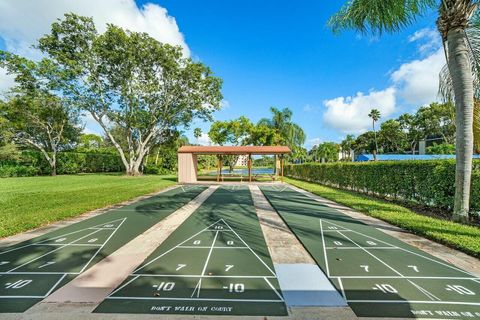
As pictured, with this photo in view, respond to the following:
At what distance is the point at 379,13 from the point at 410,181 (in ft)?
18.0

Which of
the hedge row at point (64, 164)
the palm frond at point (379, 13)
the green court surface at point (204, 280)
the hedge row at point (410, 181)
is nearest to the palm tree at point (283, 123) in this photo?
the hedge row at point (410, 181)

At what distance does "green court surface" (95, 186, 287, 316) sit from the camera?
236 centimetres

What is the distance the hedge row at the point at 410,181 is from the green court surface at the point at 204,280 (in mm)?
5644

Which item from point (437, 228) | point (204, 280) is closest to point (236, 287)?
point (204, 280)

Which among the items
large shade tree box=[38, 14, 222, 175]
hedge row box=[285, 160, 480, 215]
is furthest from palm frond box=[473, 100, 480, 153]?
large shade tree box=[38, 14, 222, 175]

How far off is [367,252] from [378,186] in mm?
7189

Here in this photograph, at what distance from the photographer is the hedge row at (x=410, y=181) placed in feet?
20.3

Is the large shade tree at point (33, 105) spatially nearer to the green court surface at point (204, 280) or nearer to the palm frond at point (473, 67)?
the green court surface at point (204, 280)

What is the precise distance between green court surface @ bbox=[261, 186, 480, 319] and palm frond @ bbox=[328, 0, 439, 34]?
18.5 feet

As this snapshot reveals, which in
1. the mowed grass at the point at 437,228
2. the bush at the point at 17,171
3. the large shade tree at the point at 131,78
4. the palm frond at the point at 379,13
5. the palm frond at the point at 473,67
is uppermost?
the large shade tree at the point at 131,78

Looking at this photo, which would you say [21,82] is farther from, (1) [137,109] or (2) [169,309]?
(2) [169,309]

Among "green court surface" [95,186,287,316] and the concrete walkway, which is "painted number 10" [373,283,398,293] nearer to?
the concrete walkway

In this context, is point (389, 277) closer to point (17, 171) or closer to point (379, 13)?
point (379, 13)

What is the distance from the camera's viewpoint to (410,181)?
787cm
